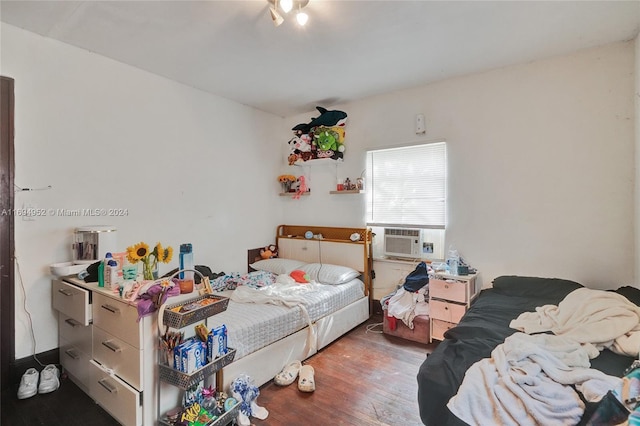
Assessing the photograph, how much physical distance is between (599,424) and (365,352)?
1.84m

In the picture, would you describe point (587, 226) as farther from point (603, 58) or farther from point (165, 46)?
point (165, 46)

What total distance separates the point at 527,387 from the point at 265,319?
160 centimetres

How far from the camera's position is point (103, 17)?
2.03 meters

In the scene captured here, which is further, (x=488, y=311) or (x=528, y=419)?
(x=488, y=311)

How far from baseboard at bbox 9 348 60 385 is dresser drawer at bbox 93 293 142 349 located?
0.86m

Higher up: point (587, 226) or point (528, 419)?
point (587, 226)

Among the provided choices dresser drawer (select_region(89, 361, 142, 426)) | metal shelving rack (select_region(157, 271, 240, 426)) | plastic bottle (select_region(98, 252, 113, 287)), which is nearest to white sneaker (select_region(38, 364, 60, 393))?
dresser drawer (select_region(89, 361, 142, 426))

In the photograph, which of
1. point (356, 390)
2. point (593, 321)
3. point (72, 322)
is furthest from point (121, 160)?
point (593, 321)

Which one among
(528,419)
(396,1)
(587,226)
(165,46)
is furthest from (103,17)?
(587,226)

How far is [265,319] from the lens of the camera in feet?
7.20

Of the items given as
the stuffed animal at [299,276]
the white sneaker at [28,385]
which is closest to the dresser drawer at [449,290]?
the stuffed animal at [299,276]

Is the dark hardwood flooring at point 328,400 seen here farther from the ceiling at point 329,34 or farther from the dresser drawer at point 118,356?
the ceiling at point 329,34

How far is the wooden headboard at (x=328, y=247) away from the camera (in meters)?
3.44

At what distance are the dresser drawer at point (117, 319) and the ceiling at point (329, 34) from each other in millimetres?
1863
